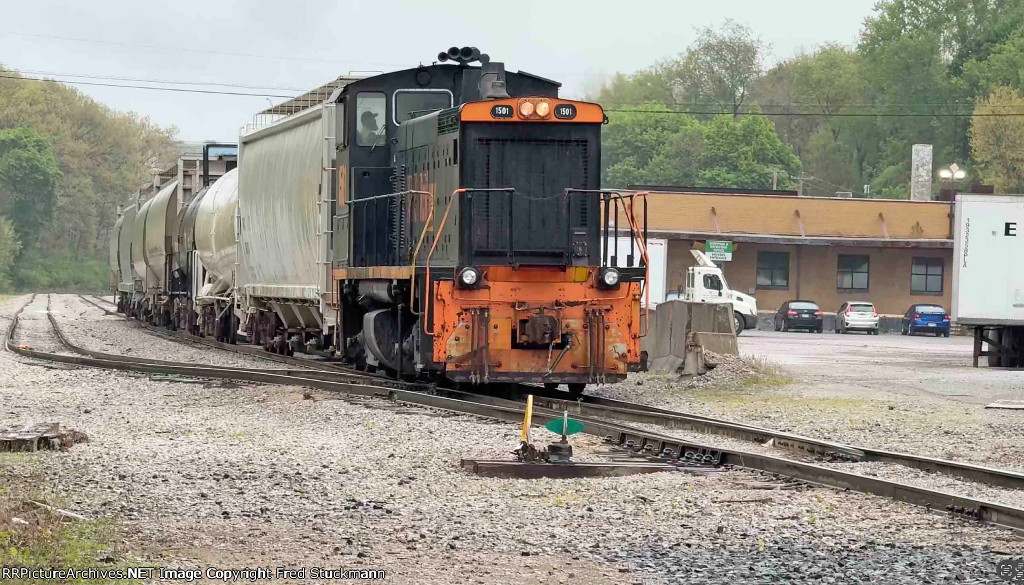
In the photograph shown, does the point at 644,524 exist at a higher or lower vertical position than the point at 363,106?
lower

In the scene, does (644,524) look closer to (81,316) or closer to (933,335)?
(81,316)

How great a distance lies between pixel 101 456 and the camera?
31.2 ft

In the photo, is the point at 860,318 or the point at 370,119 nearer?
the point at 370,119

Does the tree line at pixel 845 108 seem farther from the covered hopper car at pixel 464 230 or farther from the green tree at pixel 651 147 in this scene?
the covered hopper car at pixel 464 230

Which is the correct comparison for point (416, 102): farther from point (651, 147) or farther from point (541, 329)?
point (651, 147)

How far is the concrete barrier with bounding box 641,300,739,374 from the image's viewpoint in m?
18.1

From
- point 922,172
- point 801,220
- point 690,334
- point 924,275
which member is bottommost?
point 690,334

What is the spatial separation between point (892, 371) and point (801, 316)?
25.0m

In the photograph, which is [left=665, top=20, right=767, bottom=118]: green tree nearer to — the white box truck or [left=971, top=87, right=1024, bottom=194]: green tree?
[left=971, top=87, right=1024, bottom=194]: green tree

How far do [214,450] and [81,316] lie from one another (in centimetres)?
3368

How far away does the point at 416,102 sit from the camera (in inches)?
607

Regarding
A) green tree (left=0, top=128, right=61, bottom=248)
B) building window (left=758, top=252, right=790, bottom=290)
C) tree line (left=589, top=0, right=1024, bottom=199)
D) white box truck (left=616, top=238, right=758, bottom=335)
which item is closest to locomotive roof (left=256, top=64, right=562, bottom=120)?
white box truck (left=616, top=238, right=758, bottom=335)

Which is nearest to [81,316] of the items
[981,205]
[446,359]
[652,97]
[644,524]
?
[981,205]

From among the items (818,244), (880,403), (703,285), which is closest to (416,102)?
(880,403)
